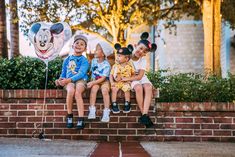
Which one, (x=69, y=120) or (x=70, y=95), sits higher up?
(x=70, y=95)

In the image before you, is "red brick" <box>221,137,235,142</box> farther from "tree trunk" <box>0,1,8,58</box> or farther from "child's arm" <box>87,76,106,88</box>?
"tree trunk" <box>0,1,8,58</box>

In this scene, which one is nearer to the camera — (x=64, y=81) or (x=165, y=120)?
(x=64, y=81)

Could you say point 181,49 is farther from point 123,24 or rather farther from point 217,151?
point 217,151

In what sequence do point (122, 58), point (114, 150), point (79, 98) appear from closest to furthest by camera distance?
1. point (114, 150)
2. point (79, 98)
3. point (122, 58)

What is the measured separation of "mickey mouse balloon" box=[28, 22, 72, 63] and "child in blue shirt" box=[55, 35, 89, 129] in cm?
26

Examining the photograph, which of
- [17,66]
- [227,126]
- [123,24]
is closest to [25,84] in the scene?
[17,66]

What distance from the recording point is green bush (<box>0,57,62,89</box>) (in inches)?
308

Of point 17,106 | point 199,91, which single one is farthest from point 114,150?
point 199,91

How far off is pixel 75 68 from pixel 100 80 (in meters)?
0.45

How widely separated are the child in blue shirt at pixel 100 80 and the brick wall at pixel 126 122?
0.55ft

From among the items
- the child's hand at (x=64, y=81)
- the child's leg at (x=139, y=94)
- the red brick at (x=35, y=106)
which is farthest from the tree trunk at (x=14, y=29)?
the child's leg at (x=139, y=94)

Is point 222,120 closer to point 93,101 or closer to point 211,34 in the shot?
point 93,101

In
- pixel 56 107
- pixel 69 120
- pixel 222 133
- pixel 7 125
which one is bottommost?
pixel 222 133

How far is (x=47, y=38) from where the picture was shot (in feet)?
25.0
